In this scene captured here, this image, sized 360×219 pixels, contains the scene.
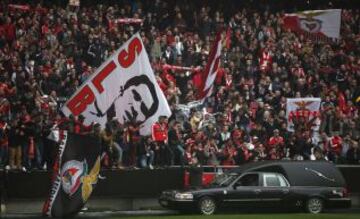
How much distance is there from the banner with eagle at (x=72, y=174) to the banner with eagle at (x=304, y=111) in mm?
9562

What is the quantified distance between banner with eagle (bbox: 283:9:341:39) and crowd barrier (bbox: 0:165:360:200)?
30.4 ft

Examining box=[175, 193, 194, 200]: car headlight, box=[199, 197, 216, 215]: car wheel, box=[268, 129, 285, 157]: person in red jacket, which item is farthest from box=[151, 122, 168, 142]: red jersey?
box=[268, 129, 285, 157]: person in red jacket

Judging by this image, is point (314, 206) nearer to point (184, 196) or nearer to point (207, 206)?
point (207, 206)

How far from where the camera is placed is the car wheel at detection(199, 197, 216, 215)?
1048 inches

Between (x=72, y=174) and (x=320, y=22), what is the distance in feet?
50.6

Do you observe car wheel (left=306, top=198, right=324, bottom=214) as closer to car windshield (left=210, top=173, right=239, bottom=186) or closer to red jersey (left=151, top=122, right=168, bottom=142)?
car windshield (left=210, top=173, right=239, bottom=186)

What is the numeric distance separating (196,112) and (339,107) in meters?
5.73

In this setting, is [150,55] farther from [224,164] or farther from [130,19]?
[224,164]

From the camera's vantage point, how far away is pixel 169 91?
99.8 feet

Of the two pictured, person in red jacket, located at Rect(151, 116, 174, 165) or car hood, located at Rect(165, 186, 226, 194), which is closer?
car hood, located at Rect(165, 186, 226, 194)

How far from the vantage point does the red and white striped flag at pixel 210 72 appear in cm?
3095

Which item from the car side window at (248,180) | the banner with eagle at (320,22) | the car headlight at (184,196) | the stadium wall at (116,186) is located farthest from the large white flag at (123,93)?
the banner with eagle at (320,22)

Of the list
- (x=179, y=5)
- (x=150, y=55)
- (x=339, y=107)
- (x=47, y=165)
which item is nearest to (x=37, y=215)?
(x=47, y=165)

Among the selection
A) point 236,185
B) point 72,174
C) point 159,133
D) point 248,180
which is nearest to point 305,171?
point 248,180
